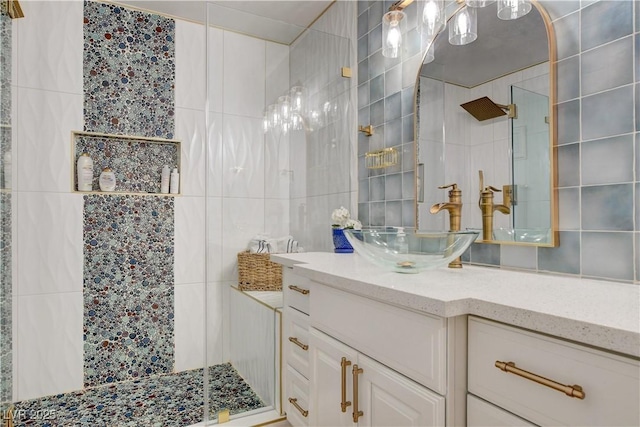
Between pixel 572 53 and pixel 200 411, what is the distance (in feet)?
7.71

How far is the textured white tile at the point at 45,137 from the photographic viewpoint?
2.23 metres

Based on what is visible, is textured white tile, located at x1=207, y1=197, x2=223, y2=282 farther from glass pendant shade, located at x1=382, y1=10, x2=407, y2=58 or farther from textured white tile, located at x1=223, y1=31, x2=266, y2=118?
glass pendant shade, located at x1=382, y1=10, x2=407, y2=58

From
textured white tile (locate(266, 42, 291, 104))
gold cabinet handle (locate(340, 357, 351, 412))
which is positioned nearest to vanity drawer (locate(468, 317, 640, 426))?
gold cabinet handle (locate(340, 357, 351, 412))

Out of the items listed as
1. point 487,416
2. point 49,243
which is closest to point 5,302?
point 49,243

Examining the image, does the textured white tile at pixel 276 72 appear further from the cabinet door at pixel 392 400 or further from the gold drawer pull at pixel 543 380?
the gold drawer pull at pixel 543 380

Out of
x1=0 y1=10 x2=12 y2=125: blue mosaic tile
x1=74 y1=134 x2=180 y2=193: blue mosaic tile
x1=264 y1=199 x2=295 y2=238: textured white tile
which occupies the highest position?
x1=0 y1=10 x2=12 y2=125: blue mosaic tile

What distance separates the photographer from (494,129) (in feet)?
4.69

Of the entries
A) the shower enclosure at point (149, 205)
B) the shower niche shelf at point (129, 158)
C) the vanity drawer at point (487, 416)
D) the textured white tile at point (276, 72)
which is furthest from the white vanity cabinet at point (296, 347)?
the shower niche shelf at point (129, 158)

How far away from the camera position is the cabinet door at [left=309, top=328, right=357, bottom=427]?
120 centimetres

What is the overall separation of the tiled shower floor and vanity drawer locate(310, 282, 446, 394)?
3.01 ft

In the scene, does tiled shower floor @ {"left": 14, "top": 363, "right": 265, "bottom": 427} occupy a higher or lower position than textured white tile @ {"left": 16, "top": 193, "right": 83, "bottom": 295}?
lower

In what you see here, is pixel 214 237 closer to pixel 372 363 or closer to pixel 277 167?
pixel 277 167

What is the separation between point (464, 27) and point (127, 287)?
97.3 inches

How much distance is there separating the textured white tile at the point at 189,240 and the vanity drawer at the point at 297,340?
3.83 ft
